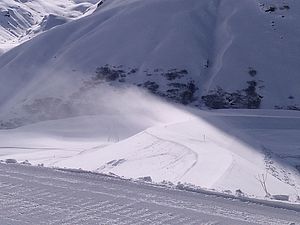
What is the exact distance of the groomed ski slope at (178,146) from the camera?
40.8 ft

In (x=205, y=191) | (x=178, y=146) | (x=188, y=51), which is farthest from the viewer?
(x=188, y=51)

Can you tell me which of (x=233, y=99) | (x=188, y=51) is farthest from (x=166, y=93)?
(x=188, y=51)

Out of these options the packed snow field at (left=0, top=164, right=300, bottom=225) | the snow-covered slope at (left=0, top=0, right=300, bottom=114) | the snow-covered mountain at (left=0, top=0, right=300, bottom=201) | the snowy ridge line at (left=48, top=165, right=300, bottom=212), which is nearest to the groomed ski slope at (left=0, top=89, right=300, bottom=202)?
the snow-covered mountain at (left=0, top=0, right=300, bottom=201)

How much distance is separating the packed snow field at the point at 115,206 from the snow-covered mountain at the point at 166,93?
5.96 feet

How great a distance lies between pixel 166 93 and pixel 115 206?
26.2 meters

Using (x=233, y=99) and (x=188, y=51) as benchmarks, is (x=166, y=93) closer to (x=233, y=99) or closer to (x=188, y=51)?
(x=233, y=99)

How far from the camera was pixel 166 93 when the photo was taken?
34.4 meters

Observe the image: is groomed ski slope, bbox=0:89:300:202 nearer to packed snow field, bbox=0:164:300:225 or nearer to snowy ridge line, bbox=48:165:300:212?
snowy ridge line, bbox=48:165:300:212

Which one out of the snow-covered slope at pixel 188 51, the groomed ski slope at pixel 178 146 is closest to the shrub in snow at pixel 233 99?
the snow-covered slope at pixel 188 51

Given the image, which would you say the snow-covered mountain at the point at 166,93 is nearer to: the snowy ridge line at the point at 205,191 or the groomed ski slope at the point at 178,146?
the groomed ski slope at the point at 178,146

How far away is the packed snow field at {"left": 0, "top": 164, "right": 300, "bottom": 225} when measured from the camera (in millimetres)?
7781

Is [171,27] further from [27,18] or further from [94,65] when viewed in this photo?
A: [27,18]

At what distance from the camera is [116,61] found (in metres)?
38.2

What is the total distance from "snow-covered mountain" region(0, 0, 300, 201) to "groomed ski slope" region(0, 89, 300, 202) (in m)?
0.06
